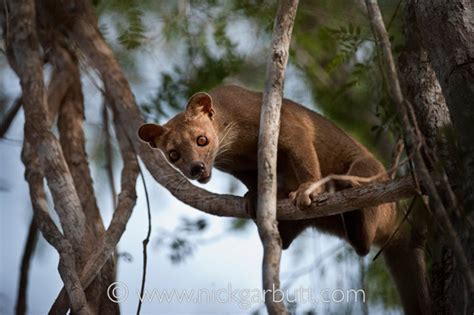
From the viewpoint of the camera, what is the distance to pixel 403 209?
6711 millimetres

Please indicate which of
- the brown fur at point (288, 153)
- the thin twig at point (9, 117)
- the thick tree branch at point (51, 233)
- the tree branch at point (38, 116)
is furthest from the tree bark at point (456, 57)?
the thin twig at point (9, 117)

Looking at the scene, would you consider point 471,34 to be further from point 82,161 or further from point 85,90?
point 85,90

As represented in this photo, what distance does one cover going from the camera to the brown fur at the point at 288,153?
625 centimetres

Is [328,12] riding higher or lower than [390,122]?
higher

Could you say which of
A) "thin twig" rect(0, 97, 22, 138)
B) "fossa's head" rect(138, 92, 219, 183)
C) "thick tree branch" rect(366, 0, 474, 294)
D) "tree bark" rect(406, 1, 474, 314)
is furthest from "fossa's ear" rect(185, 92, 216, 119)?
"thin twig" rect(0, 97, 22, 138)

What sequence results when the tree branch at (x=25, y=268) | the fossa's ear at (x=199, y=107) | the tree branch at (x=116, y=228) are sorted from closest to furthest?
the tree branch at (x=116, y=228), the fossa's ear at (x=199, y=107), the tree branch at (x=25, y=268)

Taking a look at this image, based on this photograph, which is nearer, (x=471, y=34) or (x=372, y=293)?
(x=471, y=34)

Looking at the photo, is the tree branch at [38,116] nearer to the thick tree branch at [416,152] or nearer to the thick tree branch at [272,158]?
the thick tree branch at [272,158]

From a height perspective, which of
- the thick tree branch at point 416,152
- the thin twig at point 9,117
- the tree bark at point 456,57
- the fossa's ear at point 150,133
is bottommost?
the thick tree branch at point 416,152

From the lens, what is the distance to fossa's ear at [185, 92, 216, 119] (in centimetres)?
650

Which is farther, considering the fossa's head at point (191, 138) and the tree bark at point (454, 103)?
the fossa's head at point (191, 138)

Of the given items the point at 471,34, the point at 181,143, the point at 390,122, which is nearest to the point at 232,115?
the point at 181,143

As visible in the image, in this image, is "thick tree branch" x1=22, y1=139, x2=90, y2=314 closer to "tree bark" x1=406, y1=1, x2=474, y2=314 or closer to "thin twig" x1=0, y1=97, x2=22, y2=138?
"thin twig" x1=0, y1=97, x2=22, y2=138

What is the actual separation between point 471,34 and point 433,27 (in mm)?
252
